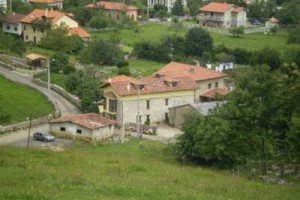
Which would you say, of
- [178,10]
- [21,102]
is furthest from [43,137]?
[178,10]

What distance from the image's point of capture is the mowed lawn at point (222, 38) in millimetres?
62341

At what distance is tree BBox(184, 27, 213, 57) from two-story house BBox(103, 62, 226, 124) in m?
17.0

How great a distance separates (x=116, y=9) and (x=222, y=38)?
607 inches

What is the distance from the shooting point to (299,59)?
44.5m

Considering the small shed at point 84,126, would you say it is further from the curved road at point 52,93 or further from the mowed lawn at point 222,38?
the mowed lawn at point 222,38

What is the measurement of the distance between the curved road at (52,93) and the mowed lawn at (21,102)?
54 cm

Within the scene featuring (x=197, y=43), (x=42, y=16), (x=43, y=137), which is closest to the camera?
(x=43, y=137)

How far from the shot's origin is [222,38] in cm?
6781

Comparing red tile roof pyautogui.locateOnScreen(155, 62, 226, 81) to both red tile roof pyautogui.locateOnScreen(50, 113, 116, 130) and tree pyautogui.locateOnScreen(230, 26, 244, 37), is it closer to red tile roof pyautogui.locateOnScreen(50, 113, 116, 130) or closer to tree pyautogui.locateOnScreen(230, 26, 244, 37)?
red tile roof pyautogui.locateOnScreen(50, 113, 116, 130)

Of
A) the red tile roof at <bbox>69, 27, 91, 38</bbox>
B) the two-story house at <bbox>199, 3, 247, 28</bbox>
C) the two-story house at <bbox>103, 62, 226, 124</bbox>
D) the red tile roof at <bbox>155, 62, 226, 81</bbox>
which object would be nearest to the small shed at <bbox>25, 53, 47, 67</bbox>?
the red tile roof at <bbox>69, 27, 91, 38</bbox>

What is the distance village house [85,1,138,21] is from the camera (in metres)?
75.7

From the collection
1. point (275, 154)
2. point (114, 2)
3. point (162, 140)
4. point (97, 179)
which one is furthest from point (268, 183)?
point (114, 2)

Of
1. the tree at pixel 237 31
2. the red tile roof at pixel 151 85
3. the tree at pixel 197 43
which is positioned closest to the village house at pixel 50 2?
the tree at pixel 237 31

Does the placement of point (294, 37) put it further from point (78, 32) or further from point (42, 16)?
point (42, 16)
